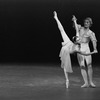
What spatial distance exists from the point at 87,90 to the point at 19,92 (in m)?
0.89

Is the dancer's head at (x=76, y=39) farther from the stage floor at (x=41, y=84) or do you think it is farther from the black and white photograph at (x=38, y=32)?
the black and white photograph at (x=38, y=32)

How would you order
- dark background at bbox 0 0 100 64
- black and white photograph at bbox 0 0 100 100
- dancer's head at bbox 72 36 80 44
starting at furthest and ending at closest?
dark background at bbox 0 0 100 64 → black and white photograph at bbox 0 0 100 100 → dancer's head at bbox 72 36 80 44

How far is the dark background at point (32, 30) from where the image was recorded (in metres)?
8.36

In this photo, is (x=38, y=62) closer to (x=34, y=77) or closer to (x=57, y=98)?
(x=34, y=77)

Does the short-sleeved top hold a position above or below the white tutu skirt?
above

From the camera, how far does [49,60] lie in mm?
8375

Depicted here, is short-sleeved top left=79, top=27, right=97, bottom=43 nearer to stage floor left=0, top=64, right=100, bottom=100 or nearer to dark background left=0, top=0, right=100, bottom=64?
stage floor left=0, top=64, right=100, bottom=100

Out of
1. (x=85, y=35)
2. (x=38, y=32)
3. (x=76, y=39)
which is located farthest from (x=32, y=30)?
(x=76, y=39)

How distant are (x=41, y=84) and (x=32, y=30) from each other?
9.85 ft

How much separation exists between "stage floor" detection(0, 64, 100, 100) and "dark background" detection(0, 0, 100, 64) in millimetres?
701

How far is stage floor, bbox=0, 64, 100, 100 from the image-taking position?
15.6ft

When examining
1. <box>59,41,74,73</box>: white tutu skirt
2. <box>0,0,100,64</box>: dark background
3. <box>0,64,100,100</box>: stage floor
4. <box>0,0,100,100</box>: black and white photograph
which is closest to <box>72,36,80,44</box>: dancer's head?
<box>59,41,74,73</box>: white tutu skirt

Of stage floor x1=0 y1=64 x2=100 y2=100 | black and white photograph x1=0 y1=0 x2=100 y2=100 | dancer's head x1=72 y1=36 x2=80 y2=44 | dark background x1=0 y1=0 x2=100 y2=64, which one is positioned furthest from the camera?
dark background x1=0 y1=0 x2=100 y2=64

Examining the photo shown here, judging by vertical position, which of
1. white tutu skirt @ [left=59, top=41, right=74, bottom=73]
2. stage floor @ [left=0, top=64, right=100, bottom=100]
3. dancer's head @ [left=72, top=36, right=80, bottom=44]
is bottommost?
stage floor @ [left=0, top=64, right=100, bottom=100]
